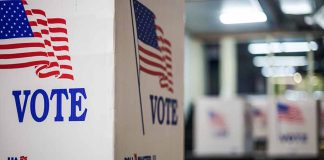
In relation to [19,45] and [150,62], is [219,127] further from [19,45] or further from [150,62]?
[19,45]

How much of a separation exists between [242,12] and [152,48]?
2.81 m

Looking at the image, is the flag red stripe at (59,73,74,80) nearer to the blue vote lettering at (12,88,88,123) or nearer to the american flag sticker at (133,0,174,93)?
the blue vote lettering at (12,88,88,123)

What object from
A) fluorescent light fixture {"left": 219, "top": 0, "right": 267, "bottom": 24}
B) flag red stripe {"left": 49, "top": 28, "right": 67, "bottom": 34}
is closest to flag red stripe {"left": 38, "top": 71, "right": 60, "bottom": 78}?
flag red stripe {"left": 49, "top": 28, "right": 67, "bottom": 34}

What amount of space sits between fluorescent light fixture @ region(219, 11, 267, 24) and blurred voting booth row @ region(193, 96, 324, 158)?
2.86ft

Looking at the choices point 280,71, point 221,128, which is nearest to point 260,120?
A: point 221,128

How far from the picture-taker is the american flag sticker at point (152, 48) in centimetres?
165

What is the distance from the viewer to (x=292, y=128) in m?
5.30

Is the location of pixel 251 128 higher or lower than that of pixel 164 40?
lower

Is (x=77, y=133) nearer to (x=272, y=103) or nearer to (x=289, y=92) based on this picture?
(x=272, y=103)

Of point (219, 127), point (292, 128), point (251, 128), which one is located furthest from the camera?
point (251, 128)

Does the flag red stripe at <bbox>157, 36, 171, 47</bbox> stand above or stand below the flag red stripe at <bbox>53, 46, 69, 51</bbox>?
above

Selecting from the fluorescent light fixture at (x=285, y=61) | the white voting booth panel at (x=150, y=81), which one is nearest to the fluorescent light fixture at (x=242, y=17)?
the fluorescent light fixture at (x=285, y=61)

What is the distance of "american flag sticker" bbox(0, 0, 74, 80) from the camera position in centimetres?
153

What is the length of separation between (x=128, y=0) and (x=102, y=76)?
0.88ft
